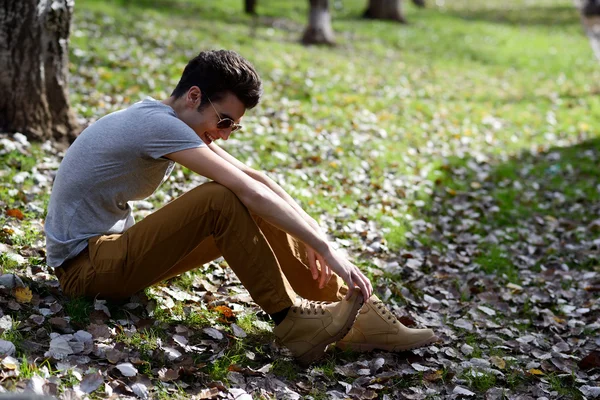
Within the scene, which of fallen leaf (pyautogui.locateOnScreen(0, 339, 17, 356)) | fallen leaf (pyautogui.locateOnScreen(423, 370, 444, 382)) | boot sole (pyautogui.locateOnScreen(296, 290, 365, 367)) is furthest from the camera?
fallen leaf (pyautogui.locateOnScreen(423, 370, 444, 382))

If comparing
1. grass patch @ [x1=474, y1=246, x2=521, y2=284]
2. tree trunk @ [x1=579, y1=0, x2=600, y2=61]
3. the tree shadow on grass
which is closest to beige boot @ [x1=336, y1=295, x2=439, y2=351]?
grass patch @ [x1=474, y1=246, x2=521, y2=284]

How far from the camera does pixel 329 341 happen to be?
3.66 m

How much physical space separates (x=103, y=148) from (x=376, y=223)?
10.5 ft

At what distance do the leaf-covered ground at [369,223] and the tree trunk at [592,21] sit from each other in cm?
582

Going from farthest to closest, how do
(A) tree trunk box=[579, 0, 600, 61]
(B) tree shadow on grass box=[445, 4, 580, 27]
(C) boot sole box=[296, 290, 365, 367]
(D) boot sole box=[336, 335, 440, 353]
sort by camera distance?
(B) tree shadow on grass box=[445, 4, 580, 27] → (A) tree trunk box=[579, 0, 600, 61] → (D) boot sole box=[336, 335, 440, 353] → (C) boot sole box=[296, 290, 365, 367]

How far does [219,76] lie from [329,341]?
152 centimetres

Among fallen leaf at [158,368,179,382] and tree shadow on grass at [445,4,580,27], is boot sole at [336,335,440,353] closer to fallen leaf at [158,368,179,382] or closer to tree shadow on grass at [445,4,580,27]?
fallen leaf at [158,368,179,382]

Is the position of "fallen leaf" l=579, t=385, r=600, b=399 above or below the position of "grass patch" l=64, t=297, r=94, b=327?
below

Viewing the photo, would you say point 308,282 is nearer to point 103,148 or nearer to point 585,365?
point 103,148

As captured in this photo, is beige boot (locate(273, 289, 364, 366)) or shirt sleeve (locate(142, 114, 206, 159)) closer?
shirt sleeve (locate(142, 114, 206, 159))

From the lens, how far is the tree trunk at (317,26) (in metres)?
14.5

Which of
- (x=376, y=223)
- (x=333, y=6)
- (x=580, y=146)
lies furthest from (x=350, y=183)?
(x=333, y=6)

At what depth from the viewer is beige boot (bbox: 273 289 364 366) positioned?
3623 millimetres

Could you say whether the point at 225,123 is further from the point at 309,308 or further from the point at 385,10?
the point at 385,10
